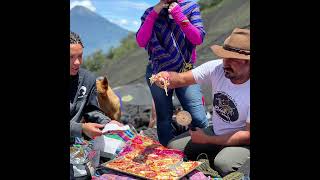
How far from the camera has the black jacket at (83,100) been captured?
3256 mm

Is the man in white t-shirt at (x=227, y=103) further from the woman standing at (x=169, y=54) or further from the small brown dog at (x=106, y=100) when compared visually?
the small brown dog at (x=106, y=100)

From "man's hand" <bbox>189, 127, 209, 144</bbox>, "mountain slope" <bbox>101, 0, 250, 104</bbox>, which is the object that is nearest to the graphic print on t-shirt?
"man's hand" <bbox>189, 127, 209, 144</bbox>

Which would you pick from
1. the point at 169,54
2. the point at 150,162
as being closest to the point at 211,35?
the point at 169,54

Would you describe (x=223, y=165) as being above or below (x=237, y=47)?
below

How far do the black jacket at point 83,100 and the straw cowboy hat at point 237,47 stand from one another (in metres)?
1.01

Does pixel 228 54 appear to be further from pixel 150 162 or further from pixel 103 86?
pixel 103 86

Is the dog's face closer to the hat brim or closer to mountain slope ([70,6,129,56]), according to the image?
the hat brim

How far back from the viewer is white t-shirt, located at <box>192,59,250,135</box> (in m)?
2.92

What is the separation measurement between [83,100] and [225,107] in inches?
40.3

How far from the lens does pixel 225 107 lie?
3029 millimetres

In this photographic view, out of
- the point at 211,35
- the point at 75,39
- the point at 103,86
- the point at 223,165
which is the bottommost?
the point at 223,165

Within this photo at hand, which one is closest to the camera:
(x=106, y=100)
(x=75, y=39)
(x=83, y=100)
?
(x=75, y=39)
